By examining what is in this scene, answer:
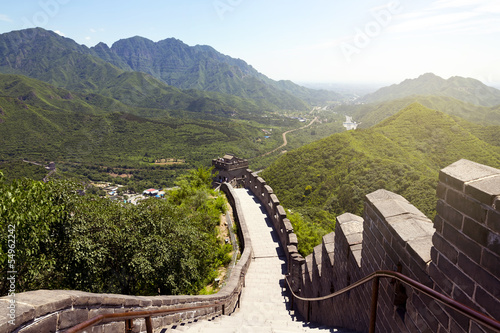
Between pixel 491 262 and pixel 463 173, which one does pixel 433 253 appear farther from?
pixel 463 173

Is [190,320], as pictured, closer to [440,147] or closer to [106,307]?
[106,307]

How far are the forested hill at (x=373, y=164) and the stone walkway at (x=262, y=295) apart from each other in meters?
12.1

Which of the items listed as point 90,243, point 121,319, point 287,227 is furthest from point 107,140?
point 121,319

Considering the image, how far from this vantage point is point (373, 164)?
34.9 meters

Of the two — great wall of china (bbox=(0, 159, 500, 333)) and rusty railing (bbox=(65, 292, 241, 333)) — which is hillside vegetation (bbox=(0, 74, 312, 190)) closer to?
great wall of china (bbox=(0, 159, 500, 333))

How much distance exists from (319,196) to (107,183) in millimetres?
62540

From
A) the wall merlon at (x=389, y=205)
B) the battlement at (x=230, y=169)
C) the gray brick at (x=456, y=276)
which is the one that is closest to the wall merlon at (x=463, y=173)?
the gray brick at (x=456, y=276)

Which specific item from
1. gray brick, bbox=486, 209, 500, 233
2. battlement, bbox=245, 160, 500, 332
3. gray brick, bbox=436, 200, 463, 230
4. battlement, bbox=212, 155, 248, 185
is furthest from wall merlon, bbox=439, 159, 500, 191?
battlement, bbox=212, 155, 248, 185

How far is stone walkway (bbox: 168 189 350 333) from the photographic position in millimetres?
5094

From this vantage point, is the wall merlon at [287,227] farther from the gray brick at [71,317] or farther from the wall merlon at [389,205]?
the gray brick at [71,317]

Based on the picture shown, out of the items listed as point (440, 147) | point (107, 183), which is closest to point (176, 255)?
point (440, 147)

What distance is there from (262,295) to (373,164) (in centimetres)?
3017

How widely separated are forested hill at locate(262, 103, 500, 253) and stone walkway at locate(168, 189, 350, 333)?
12.1 meters

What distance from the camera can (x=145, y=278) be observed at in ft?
20.9
